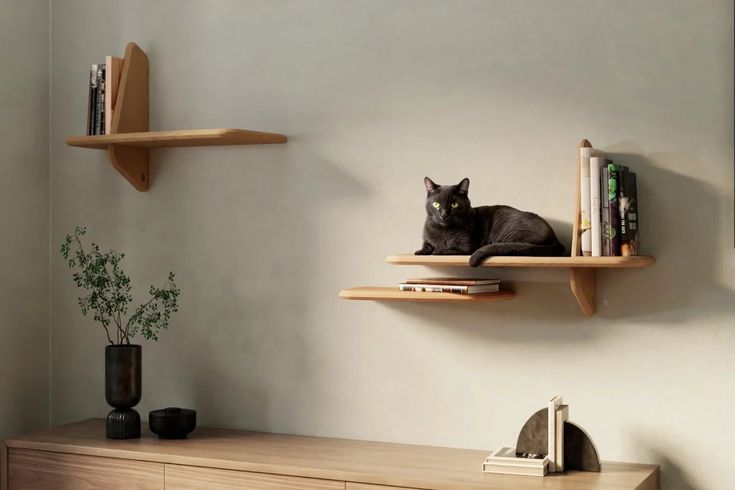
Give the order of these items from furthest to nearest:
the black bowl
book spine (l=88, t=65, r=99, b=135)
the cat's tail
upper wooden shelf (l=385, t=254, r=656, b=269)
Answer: book spine (l=88, t=65, r=99, b=135) → the black bowl → the cat's tail → upper wooden shelf (l=385, t=254, r=656, b=269)

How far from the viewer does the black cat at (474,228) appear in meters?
2.46

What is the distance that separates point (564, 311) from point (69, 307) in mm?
1755

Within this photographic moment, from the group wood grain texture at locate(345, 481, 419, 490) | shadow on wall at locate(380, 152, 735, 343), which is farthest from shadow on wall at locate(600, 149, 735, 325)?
wood grain texture at locate(345, 481, 419, 490)

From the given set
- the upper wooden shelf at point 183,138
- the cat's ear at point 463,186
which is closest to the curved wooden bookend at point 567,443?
the cat's ear at point 463,186

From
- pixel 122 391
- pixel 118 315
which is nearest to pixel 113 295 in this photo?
pixel 118 315

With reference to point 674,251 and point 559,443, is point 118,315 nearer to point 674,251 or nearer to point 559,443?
point 559,443

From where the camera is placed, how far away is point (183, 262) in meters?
3.09

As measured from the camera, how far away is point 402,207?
2773 mm

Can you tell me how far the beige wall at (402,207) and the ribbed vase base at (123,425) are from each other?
26 centimetres

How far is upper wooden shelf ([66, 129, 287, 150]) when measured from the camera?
276 centimetres

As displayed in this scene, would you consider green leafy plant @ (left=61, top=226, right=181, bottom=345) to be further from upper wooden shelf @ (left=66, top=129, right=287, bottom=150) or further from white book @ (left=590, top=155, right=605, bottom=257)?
white book @ (left=590, top=155, right=605, bottom=257)

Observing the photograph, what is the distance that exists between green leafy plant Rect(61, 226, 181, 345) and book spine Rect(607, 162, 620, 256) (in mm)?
1388

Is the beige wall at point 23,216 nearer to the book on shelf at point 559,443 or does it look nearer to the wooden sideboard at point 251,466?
the wooden sideboard at point 251,466

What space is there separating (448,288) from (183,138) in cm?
97
